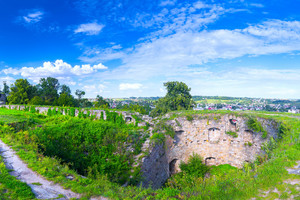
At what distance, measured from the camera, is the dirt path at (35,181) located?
17.8ft

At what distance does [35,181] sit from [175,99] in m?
28.0

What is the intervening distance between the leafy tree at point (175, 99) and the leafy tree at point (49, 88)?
27.0 metres

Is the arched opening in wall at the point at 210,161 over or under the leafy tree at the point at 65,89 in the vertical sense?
under

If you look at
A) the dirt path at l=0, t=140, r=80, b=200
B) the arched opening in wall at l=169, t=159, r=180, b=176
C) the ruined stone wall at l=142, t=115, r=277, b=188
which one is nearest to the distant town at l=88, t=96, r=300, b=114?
the ruined stone wall at l=142, t=115, r=277, b=188

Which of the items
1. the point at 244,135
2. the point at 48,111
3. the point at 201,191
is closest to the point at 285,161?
the point at 201,191

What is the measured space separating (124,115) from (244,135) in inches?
468

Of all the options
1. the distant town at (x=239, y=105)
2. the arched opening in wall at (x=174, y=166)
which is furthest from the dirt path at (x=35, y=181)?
the distant town at (x=239, y=105)

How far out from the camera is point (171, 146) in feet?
52.1

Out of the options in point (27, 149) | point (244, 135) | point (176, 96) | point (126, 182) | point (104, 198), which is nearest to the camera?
point (104, 198)

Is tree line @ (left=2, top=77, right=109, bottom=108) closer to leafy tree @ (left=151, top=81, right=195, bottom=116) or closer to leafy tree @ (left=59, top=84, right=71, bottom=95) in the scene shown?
leafy tree @ (left=59, top=84, right=71, bottom=95)

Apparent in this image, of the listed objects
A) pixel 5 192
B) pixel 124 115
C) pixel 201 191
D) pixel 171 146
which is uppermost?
pixel 124 115

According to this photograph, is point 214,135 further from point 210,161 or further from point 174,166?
point 174,166

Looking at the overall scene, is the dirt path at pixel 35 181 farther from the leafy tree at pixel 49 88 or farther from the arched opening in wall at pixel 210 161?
the leafy tree at pixel 49 88

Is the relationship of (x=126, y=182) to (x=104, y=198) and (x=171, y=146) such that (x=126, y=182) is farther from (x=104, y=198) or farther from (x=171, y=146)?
(x=171, y=146)
